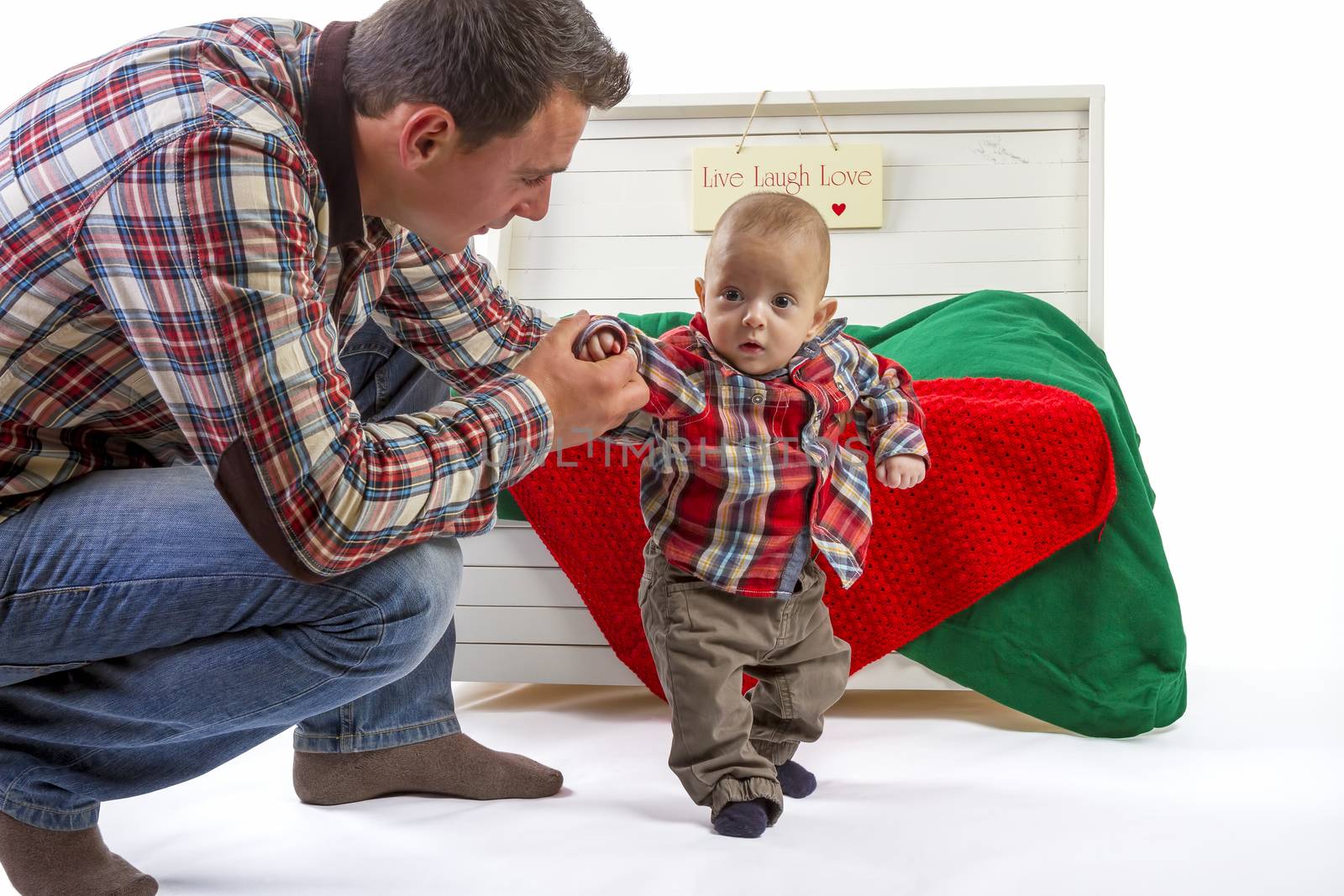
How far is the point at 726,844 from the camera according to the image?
4.05ft

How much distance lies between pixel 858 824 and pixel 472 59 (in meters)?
0.87

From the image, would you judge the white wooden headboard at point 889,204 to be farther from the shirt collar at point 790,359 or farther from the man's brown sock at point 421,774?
the man's brown sock at point 421,774

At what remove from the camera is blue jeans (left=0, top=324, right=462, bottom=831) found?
1003 millimetres

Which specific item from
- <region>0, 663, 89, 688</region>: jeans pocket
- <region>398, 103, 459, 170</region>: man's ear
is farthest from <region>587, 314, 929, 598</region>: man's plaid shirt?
<region>0, 663, 89, 688</region>: jeans pocket

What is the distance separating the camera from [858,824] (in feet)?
4.26

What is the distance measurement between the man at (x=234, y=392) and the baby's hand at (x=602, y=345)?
3 cm

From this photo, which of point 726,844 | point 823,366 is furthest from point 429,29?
point 726,844

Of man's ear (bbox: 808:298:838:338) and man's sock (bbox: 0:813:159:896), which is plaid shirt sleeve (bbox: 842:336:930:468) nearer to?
man's ear (bbox: 808:298:838:338)

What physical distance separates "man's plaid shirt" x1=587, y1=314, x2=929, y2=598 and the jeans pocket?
62 cm

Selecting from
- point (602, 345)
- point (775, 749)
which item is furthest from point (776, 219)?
point (775, 749)

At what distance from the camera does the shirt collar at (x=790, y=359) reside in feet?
4.57

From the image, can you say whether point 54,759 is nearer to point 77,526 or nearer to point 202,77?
point 77,526

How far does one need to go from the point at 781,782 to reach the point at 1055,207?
1659 mm

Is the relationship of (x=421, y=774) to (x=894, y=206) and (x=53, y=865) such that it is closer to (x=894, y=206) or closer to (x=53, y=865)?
(x=53, y=865)
